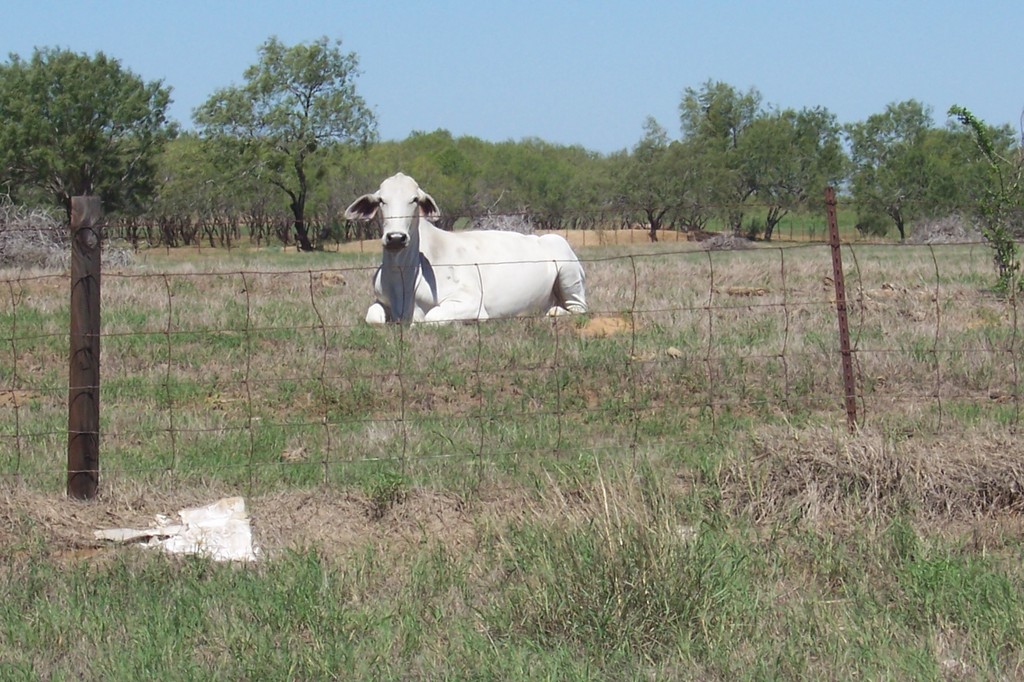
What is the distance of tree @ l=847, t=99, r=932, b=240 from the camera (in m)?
53.9

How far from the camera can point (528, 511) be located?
20.7 feet

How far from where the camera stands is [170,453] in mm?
7625

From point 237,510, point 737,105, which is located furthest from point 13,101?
point 237,510

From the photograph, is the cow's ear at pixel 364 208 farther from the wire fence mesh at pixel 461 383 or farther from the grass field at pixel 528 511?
the grass field at pixel 528 511

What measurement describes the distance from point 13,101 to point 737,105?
3654cm

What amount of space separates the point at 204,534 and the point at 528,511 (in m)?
1.60

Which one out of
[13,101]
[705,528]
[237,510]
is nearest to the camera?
[705,528]

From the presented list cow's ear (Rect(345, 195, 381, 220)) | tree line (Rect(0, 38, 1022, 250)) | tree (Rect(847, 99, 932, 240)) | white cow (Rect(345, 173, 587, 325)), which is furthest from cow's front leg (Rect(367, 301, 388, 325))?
tree (Rect(847, 99, 932, 240))

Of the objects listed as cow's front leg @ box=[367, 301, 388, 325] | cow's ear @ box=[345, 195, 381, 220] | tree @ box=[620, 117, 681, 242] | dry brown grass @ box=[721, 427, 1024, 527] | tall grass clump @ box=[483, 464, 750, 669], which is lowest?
tall grass clump @ box=[483, 464, 750, 669]

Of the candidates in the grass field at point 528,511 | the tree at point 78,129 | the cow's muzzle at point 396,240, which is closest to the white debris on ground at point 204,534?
the grass field at point 528,511

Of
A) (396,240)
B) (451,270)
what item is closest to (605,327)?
(451,270)

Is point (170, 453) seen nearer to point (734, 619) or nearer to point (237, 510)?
point (237, 510)

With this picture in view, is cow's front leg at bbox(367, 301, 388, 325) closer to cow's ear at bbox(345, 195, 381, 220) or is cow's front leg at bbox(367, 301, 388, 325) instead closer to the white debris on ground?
cow's ear at bbox(345, 195, 381, 220)

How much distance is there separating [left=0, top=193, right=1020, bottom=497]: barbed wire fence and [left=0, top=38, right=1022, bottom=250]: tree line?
23.0 metres
